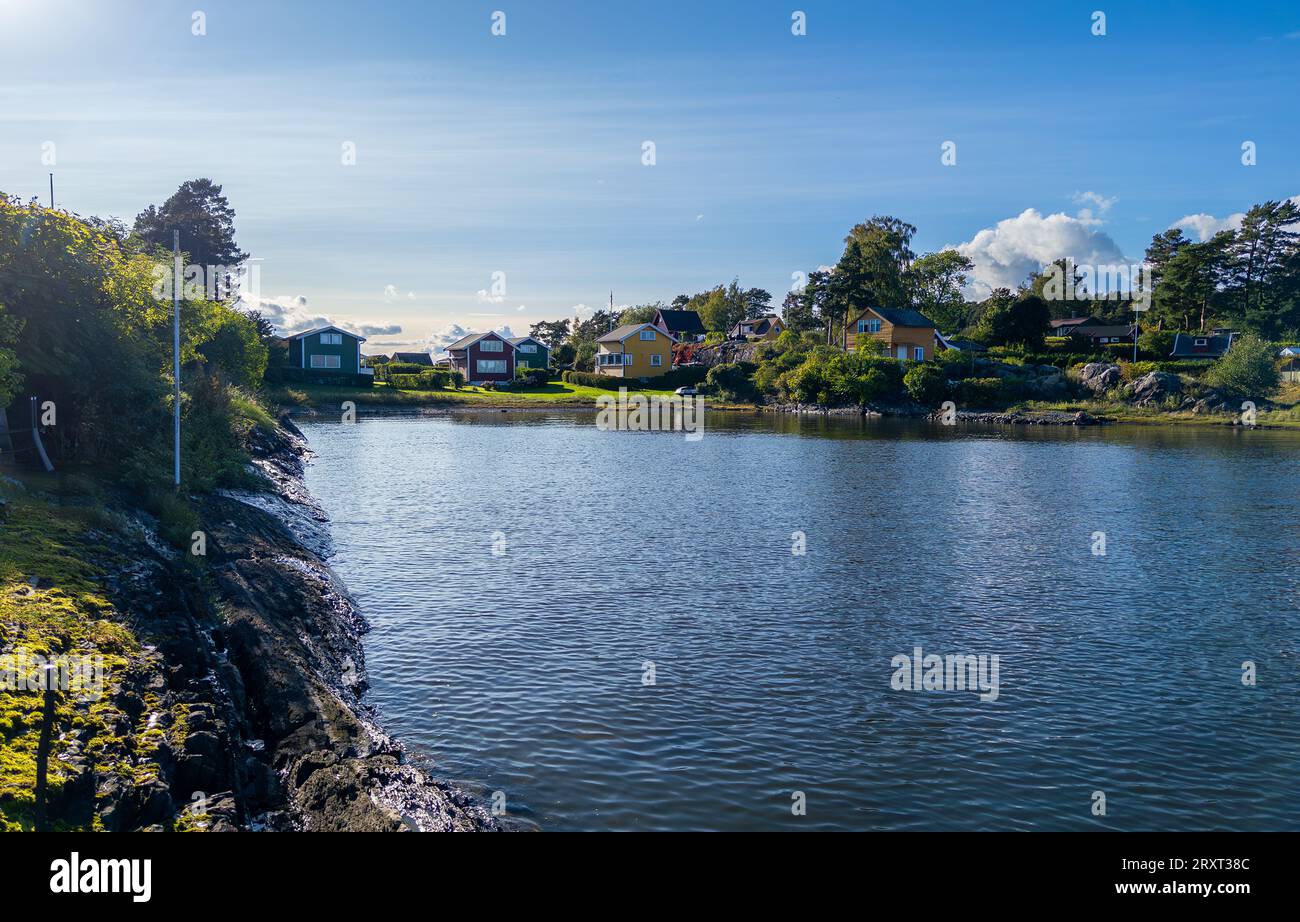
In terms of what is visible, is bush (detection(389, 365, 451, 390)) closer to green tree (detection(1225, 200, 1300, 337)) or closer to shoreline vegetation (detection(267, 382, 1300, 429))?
shoreline vegetation (detection(267, 382, 1300, 429))

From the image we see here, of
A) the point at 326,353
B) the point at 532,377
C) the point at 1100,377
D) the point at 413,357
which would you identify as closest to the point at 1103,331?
the point at 1100,377

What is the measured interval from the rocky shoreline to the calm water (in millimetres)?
1221

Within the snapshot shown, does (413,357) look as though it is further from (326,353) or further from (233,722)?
(233,722)

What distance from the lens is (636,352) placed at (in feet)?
436

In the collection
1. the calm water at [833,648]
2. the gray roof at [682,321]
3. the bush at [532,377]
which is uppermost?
the gray roof at [682,321]

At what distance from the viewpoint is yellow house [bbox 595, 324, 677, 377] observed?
5202 inches

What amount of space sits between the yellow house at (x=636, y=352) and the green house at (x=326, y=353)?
3628cm

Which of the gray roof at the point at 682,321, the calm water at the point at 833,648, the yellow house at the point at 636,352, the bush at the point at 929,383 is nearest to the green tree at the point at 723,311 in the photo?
the gray roof at the point at 682,321

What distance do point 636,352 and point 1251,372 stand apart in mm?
75558

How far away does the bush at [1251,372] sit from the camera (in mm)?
93875

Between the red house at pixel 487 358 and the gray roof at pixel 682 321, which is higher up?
the gray roof at pixel 682 321

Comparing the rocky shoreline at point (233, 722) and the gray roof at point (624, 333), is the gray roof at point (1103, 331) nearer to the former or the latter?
the gray roof at point (624, 333)
